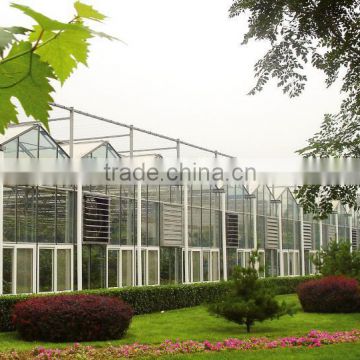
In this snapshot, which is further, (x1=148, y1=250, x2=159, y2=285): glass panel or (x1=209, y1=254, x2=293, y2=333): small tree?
(x1=148, y1=250, x2=159, y2=285): glass panel

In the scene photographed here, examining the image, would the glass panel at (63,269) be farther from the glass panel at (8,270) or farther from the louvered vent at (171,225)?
the louvered vent at (171,225)

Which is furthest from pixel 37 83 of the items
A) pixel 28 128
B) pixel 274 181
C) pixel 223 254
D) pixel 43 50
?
pixel 274 181

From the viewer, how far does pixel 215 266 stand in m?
29.5

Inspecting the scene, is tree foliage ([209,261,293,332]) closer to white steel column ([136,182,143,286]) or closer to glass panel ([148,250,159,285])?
white steel column ([136,182,143,286])

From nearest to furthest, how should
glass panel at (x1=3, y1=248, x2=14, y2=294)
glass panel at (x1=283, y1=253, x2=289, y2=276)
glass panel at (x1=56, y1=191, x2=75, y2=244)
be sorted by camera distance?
glass panel at (x1=3, y1=248, x2=14, y2=294), glass panel at (x1=56, y1=191, x2=75, y2=244), glass panel at (x1=283, y1=253, x2=289, y2=276)

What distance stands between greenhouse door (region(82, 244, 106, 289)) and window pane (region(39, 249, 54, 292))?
1665 mm

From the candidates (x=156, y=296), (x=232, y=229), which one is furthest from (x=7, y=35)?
(x=232, y=229)

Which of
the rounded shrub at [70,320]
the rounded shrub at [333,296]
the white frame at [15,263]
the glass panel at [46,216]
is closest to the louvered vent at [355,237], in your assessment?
the rounded shrub at [333,296]

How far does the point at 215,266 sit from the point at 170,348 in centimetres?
1686

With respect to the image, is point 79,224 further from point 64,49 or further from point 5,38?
point 5,38

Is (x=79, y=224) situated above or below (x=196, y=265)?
above

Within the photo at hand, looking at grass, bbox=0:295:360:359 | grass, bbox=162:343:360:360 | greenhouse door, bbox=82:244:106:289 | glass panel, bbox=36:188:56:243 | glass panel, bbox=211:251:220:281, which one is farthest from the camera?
glass panel, bbox=211:251:220:281

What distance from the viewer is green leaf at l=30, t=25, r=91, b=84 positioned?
0.88 m

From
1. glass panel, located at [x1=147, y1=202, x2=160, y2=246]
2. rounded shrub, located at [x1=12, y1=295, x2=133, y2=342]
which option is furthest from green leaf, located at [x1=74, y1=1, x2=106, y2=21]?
glass panel, located at [x1=147, y1=202, x2=160, y2=246]
